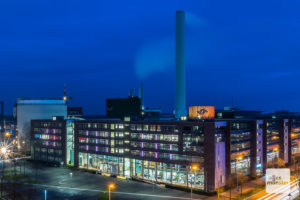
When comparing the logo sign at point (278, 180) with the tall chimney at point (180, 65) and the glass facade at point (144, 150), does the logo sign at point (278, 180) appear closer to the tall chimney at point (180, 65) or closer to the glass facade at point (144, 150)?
the glass facade at point (144, 150)

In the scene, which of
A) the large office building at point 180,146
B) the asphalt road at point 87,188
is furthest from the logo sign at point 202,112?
the asphalt road at point 87,188

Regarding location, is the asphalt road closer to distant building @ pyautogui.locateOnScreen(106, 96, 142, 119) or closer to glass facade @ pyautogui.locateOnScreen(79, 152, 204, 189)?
glass facade @ pyautogui.locateOnScreen(79, 152, 204, 189)

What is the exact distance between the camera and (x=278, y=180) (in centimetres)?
7581

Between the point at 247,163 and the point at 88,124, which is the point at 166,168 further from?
the point at 88,124

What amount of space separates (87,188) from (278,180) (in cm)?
5219

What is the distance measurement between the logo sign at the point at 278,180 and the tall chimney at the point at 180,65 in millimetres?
47994

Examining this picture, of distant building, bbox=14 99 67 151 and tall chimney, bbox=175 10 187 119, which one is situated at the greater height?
tall chimney, bbox=175 10 187 119

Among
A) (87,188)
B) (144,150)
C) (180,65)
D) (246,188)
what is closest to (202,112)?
(144,150)

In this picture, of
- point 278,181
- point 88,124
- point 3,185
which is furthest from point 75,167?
point 278,181

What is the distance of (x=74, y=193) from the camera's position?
61.9 m

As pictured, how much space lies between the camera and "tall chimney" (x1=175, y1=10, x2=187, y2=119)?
122 metres

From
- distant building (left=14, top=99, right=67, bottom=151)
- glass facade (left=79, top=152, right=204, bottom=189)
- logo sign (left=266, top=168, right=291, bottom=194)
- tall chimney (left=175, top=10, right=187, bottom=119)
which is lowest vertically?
logo sign (left=266, top=168, right=291, bottom=194)

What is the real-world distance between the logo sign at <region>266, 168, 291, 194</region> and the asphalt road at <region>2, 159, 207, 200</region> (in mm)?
19185

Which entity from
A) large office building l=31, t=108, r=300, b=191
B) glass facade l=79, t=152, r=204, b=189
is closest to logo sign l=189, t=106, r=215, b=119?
large office building l=31, t=108, r=300, b=191
